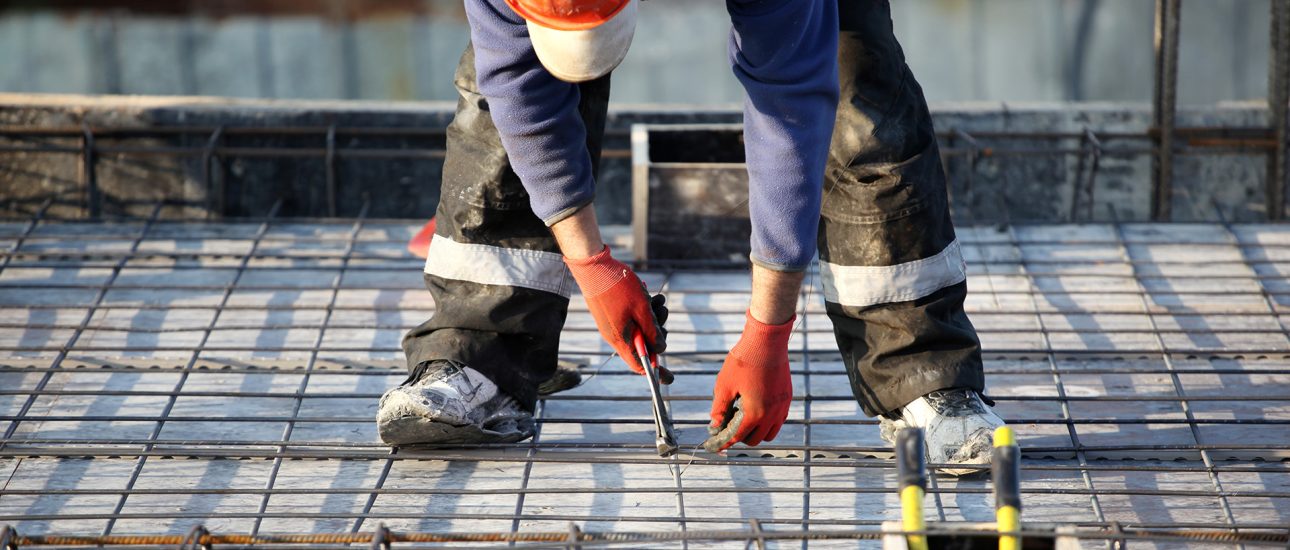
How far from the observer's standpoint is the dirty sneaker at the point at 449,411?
Answer: 239 centimetres

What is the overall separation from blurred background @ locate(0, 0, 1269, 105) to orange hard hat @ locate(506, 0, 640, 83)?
237 inches

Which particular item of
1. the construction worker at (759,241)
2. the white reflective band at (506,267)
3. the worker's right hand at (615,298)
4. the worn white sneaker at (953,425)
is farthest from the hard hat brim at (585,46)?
the worn white sneaker at (953,425)

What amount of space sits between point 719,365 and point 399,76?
5.69 metres

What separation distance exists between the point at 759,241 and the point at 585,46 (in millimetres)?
497

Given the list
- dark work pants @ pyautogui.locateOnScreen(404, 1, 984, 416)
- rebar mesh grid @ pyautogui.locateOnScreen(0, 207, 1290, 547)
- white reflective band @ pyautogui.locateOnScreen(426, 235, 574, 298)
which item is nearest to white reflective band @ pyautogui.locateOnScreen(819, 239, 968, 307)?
dark work pants @ pyautogui.locateOnScreen(404, 1, 984, 416)

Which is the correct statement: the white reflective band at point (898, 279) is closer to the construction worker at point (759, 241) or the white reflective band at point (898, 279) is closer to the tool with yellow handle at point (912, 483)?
the construction worker at point (759, 241)

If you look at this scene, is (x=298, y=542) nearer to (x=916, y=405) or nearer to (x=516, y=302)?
(x=516, y=302)

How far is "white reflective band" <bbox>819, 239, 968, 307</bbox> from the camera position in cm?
247

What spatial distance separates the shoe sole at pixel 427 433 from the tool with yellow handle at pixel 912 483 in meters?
1.01

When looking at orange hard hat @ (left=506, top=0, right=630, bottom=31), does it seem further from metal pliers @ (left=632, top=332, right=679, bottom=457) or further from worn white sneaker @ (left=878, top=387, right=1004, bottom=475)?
worn white sneaker @ (left=878, top=387, right=1004, bottom=475)

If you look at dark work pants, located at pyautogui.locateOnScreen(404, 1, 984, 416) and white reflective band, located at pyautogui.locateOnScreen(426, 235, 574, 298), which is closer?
dark work pants, located at pyautogui.locateOnScreen(404, 1, 984, 416)

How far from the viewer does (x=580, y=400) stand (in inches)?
110

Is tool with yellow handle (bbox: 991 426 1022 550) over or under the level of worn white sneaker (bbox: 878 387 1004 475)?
under

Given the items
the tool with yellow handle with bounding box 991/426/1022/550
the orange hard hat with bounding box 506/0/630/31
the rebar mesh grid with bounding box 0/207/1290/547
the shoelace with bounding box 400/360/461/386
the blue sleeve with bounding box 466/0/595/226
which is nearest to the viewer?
the tool with yellow handle with bounding box 991/426/1022/550
